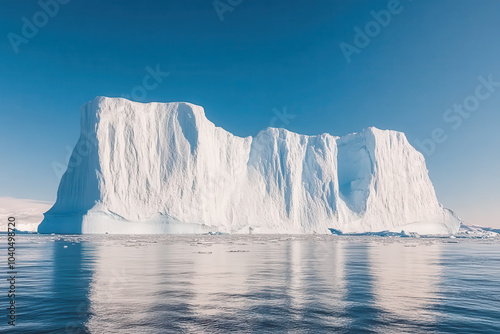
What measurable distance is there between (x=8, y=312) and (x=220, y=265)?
8428 mm

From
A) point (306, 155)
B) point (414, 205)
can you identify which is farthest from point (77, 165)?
point (414, 205)

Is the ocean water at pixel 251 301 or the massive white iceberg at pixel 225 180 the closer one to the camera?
the ocean water at pixel 251 301

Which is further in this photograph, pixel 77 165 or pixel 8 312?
pixel 77 165

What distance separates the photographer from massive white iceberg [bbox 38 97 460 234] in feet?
161

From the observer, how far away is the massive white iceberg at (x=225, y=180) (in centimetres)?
4919

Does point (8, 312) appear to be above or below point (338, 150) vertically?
below

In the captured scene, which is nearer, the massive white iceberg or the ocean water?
the ocean water

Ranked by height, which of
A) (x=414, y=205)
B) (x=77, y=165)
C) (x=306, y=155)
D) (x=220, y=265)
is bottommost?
(x=220, y=265)

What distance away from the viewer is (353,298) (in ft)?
26.3

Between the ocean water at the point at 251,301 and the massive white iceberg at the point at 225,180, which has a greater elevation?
the massive white iceberg at the point at 225,180

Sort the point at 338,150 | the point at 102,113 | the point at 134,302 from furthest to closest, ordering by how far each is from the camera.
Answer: the point at 338,150, the point at 102,113, the point at 134,302

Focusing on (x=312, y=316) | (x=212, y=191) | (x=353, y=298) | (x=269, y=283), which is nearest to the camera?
(x=312, y=316)

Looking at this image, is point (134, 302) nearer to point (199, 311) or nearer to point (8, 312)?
point (199, 311)

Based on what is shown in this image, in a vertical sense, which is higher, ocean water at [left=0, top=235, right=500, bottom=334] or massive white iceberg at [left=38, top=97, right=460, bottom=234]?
massive white iceberg at [left=38, top=97, right=460, bottom=234]
